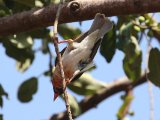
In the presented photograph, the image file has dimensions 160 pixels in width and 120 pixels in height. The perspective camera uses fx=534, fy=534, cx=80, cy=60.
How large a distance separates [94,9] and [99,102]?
1516 mm

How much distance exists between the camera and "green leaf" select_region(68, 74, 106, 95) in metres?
3.28

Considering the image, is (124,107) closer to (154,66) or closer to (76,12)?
(154,66)

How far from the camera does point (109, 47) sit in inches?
103

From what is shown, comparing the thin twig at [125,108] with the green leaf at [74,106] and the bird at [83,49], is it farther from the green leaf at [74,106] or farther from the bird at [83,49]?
the bird at [83,49]

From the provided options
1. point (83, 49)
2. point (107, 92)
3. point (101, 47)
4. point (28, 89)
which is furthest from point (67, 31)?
point (83, 49)

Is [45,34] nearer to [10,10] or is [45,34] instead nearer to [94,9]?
[10,10]

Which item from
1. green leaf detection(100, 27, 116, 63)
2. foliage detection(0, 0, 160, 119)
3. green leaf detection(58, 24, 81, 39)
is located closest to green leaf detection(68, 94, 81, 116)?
foliage detection(0, 0, 160, 119)

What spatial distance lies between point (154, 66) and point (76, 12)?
93 centimetres

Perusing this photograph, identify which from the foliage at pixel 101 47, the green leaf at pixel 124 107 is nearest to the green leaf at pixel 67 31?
the foliage at pixel 101 47

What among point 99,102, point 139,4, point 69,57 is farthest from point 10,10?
point 99,102

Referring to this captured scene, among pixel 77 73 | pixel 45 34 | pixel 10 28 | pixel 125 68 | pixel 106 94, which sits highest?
pixel 10 28

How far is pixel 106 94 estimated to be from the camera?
344 centimetres

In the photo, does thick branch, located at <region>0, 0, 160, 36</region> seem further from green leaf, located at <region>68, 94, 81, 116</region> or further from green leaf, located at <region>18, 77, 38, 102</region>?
green leaf, located at <region>18, 77, 38, 102</region>

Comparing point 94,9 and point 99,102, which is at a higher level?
point 94,9
